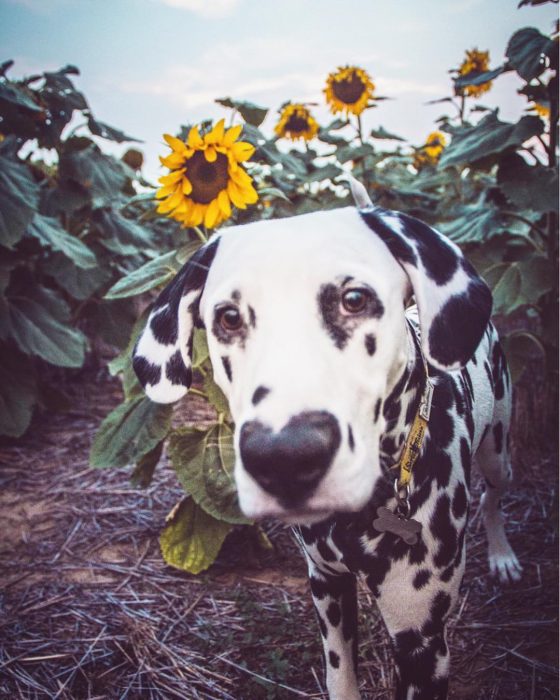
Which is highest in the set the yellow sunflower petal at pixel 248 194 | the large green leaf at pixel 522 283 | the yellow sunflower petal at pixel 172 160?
the yellow sunflower petal at pixel 172 160

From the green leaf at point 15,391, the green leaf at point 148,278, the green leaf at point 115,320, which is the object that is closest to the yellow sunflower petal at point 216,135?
the green leaf at point 148,278

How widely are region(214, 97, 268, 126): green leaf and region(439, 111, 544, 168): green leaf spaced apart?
125cm

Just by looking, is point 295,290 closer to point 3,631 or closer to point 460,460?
point 460,460

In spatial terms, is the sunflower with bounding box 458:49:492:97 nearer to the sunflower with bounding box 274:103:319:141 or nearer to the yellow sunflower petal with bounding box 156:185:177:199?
the sunflower with bounding box 274:103:319:141

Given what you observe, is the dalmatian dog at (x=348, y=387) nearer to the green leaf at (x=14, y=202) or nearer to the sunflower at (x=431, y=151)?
the green leaf at (x=14, y=202)

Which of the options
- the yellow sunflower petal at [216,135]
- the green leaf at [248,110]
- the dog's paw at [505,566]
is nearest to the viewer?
the yellow sunflower petal at [216,135]

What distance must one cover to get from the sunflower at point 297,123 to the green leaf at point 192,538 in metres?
3.01

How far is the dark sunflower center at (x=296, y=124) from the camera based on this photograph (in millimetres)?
4383

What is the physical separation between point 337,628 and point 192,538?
45.7 inches

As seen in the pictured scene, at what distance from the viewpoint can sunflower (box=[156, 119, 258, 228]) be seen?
2.33 m

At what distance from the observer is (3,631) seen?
100 inches

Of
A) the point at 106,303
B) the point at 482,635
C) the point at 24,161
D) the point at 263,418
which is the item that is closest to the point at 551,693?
the point at 482,635

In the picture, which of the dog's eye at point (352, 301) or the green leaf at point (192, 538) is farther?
the green leaf at point (192, 538)

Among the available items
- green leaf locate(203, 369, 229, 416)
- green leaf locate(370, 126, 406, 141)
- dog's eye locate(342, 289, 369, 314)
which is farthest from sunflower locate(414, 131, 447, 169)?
dog's eye locate(342, 289, 369, 314)
